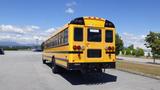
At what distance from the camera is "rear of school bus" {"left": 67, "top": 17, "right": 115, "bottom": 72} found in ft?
46.3

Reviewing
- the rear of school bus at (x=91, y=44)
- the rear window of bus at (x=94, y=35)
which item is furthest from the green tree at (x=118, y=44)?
the rear window of bus at (x=94, y=35)

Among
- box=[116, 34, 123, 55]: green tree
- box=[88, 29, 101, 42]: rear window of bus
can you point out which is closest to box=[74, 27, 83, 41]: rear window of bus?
box=[88, 29, 101, 42]: rear window of bus

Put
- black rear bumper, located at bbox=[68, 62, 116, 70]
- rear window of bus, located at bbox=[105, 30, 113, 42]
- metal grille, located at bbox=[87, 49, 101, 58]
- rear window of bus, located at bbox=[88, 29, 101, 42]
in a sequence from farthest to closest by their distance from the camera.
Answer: rear window of bus, located at bbox=[105, 30, 113, 42]
rear window of bus, located at bbox=[88, 29, 101, 42]
metal grille, located at bbox=[87, 49, 101, 58]
black rear bumper, located at bbox=[68, 62, 116, 70]

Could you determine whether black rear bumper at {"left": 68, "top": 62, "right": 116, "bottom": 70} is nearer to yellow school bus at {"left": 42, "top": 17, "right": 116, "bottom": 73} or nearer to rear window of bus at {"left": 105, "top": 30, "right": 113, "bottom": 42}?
yellow school bus at {"left": 42, "top": 17, "right": 116, "bottom": 73}

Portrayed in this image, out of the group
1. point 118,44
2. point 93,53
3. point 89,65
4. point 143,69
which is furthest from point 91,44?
point 118,44

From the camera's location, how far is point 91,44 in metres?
14.5

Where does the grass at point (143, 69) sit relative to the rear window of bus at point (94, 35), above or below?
below

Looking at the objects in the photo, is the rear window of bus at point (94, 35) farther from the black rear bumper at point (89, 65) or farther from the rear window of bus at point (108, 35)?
the black rear bumper at point (89, 65)

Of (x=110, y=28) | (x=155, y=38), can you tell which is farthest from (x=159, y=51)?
(x=110, y=28)

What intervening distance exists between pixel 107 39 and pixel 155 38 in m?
25.6

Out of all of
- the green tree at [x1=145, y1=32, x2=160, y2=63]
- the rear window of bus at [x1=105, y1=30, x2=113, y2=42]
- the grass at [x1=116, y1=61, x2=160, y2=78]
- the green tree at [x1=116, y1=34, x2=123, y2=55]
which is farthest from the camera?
the green tree at [x1=116, y1=34, x2=123, y2=55]

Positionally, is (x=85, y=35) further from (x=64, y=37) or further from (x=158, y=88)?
(x=158, y=88)

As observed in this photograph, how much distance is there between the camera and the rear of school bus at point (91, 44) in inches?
556

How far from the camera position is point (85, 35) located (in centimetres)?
1439
